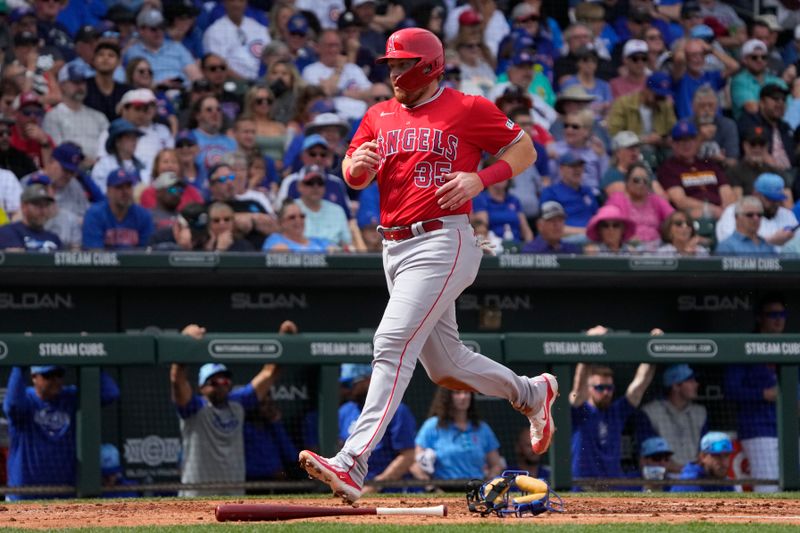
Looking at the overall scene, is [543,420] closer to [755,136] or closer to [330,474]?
[330,474]

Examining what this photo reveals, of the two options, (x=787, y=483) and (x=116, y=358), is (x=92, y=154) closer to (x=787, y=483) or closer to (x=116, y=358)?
(x=116, y=358)

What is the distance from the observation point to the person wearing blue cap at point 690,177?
1120 cm

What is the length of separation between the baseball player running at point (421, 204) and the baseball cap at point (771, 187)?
5354 mm

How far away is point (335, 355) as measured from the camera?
763 centimetres

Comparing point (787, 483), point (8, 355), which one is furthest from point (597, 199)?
point (8, 355)

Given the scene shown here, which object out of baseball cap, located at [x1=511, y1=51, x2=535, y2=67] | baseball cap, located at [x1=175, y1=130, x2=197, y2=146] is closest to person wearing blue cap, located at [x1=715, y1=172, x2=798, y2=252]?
baseball cap, located at [x1=511, y1=51, x2=535, y2=67]

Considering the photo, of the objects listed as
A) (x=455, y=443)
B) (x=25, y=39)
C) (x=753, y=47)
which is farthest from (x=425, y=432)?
(x=753, y=47)

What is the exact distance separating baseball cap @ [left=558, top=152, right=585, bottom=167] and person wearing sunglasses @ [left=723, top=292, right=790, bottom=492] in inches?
116

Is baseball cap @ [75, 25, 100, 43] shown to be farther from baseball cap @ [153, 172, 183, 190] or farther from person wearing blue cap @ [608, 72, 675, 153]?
person wearing blue cap @ [608, 72, 675, 153]

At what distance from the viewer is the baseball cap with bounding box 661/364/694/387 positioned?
809cm

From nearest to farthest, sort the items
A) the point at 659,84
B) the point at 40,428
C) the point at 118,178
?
the point at 40,428 → the point at 118,178 → the point at 659,84

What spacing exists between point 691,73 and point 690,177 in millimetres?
1936

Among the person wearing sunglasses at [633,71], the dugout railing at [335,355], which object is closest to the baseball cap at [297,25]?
the person wearing sunglasses at [633,71]

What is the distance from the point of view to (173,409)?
7.79m
